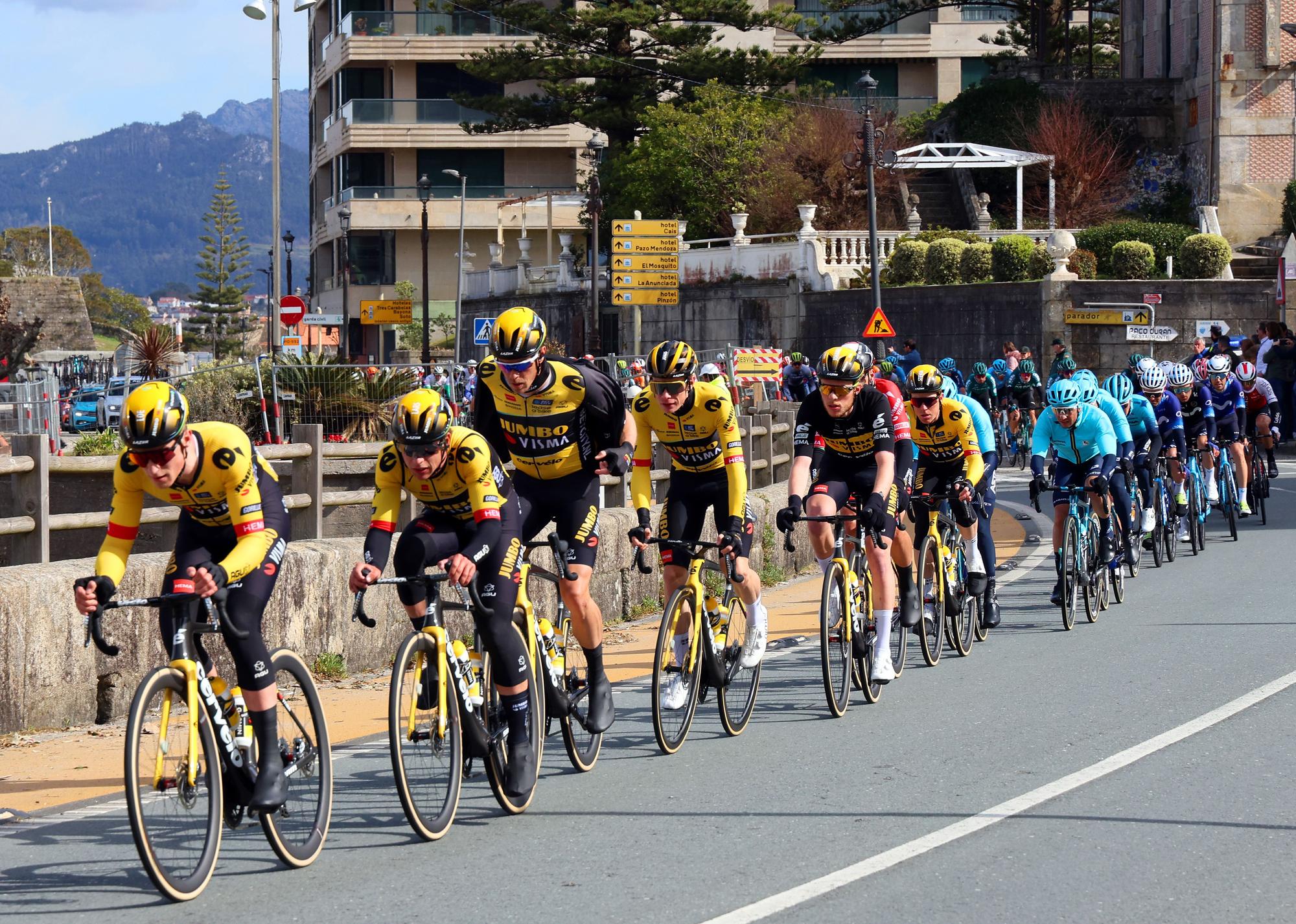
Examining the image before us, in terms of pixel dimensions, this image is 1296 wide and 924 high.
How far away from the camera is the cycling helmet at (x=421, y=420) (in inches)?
272

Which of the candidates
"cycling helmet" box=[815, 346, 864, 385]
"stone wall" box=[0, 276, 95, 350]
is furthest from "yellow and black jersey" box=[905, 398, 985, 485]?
"stone wall" box=[0, 276, 95, 350]

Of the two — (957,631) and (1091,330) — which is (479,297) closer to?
(1091,330)

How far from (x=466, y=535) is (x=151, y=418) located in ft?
5.41

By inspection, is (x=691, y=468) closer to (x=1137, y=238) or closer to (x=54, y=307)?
(x=1137, y=238)

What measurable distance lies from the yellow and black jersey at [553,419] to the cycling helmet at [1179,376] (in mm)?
10165

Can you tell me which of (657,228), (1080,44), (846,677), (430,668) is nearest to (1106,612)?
(846,677)

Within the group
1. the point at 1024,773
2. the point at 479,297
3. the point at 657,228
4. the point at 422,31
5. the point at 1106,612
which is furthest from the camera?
the point at 422,31

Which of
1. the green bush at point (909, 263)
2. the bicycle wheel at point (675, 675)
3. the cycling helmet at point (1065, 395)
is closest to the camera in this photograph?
the bicycle wheel at point (675, 675)

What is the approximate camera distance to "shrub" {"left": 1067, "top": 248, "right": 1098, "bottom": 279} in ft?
130

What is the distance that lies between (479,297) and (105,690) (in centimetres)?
5360

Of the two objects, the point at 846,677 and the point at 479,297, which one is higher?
the point at 479,297

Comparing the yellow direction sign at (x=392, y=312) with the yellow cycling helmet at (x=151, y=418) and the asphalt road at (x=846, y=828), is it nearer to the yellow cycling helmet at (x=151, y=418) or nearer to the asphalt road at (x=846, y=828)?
the asphalt road at (x=846, y=828)

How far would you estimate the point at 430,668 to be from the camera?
6.87 metres

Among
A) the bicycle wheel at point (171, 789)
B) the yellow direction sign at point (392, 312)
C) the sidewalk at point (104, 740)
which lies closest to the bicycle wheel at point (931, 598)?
the sidewalk at point (104, 740)
